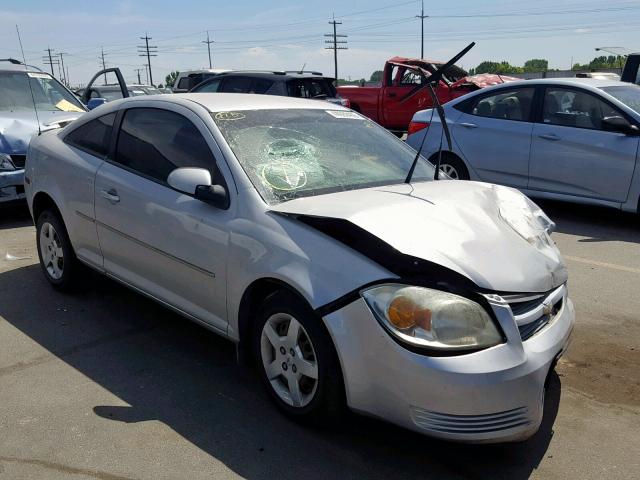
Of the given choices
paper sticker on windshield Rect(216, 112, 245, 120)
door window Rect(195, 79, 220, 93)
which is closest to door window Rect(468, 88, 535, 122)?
paper sticker on windshield Rect(216, 112, 245, 120)

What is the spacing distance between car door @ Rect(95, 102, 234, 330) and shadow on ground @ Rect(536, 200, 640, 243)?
452cm

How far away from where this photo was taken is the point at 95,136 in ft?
15.6

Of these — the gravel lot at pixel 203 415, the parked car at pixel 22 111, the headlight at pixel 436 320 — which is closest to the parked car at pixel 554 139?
the gravel lot at pixel 203 415

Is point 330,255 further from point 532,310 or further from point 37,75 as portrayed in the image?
point 37,75

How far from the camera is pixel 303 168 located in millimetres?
3707

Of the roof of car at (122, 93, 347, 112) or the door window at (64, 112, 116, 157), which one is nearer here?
the roof of car at (122, 93, 347, 112)

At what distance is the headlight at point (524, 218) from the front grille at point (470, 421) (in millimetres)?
906

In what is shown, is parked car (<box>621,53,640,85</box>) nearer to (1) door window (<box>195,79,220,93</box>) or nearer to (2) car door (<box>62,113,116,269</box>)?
(1) door window (<box>195,79,220,93</box>)

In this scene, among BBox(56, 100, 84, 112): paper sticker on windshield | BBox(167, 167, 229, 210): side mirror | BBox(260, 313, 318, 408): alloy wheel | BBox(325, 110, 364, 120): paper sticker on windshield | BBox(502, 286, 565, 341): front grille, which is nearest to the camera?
BBox(502, 286, 565, 341): front grille

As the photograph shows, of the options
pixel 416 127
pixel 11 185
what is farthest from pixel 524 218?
pixel 11 185

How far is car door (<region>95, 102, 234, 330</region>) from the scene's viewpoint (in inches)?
140

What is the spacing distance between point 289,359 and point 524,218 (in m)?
1.44

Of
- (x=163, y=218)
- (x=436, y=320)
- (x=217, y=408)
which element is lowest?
(x=217, y=408)

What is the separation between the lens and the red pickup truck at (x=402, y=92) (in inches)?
605
